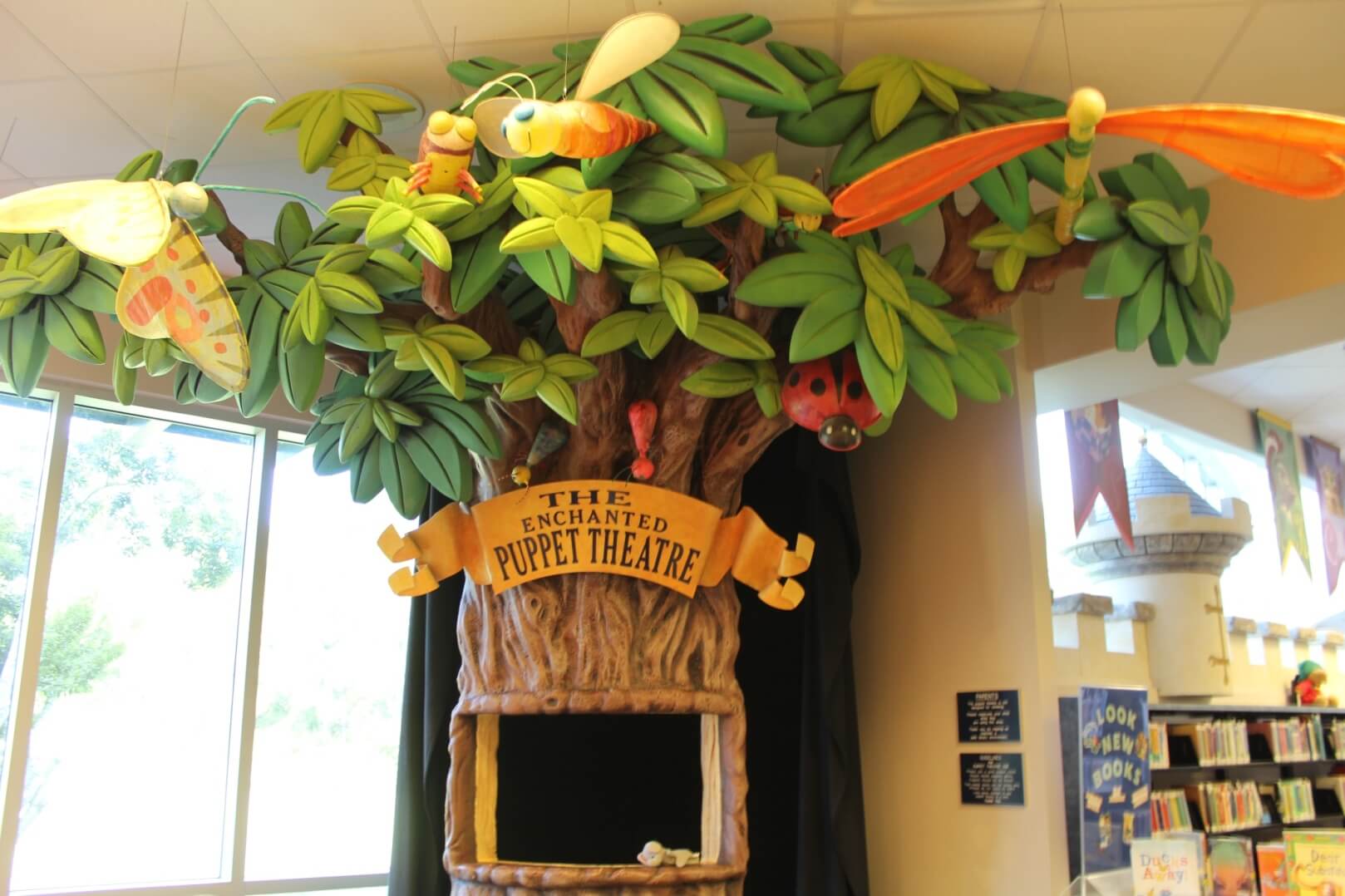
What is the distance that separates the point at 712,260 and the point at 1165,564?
3.00 meters

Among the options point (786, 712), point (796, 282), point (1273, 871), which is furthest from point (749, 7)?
point (1273, 871)

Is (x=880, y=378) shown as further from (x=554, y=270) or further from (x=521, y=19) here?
(x=521, y=19)

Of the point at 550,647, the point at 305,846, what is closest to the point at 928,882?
the point at 550,647

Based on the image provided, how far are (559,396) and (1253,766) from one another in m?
3.87

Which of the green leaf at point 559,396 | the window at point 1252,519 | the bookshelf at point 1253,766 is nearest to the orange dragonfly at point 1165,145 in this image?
the green leaf at point 559,396

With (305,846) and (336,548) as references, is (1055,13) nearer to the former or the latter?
(336,548)

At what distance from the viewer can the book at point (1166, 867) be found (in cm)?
262

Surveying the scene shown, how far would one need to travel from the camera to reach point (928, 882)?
3.37 meters

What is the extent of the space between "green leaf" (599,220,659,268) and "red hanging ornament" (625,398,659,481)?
0.66 meters

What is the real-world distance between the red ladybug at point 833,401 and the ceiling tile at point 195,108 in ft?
5.13

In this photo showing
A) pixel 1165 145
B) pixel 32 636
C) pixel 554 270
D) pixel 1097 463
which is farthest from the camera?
pixel 1097 463

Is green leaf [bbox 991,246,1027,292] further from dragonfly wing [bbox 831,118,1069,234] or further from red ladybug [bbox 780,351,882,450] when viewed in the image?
dragonfly wing [bbox 831,118,1069,234]

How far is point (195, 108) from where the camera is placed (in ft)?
9.41

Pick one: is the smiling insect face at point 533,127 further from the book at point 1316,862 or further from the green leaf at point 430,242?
the book at point 1316,862
